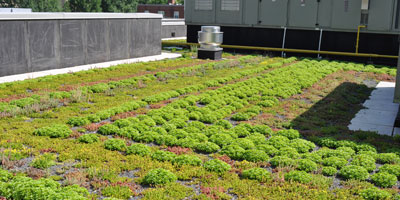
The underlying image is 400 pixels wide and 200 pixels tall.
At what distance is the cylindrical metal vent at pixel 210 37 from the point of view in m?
23.4

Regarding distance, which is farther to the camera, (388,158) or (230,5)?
(230,5)

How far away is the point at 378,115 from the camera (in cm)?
1251

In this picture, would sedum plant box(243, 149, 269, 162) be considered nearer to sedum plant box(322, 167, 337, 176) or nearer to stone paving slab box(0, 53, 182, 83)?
sedum plant box(322, 167, 337, 176)

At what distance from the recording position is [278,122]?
449 inches

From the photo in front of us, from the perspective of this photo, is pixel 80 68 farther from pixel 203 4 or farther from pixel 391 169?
pixel 391 169

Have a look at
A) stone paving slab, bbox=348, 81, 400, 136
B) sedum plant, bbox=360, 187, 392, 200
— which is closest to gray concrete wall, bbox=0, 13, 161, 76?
stone paving slab, bbox=348, 81, 400, 136

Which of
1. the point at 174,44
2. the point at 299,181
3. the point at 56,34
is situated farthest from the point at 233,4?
the point at 299,181

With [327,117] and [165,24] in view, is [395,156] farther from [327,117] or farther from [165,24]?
[165,24]

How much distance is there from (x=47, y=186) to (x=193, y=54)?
780 inches

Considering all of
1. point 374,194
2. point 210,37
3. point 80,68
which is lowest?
point 374,194

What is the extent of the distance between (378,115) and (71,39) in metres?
13.6

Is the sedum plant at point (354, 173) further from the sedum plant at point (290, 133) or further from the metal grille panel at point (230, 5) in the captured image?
the metal grille panel at point (230, 5)

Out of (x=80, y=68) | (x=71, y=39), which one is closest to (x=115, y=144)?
(x=80, y=68)

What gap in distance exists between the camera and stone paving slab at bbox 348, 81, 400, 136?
11.1 meters
